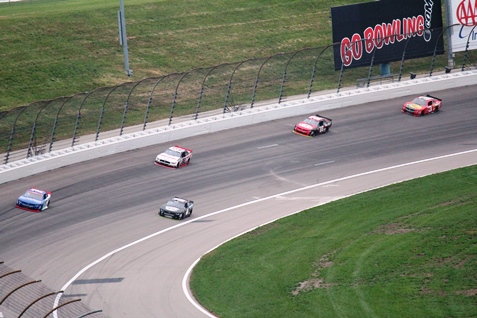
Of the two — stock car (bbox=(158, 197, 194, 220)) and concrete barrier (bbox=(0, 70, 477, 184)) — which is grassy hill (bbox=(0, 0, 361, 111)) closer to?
concrete barrier (bbox=(0, 70, 477, 184))

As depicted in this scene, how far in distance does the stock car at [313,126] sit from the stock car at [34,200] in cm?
1517

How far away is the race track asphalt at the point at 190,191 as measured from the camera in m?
38.3

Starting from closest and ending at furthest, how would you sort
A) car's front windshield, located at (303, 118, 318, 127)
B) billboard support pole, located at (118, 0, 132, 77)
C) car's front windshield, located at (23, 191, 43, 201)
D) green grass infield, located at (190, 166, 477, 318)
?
green grass infield, located at (190, 166, 477, 318) → car's front windshield, located at (23, 191, 43, 201) → car's front windshield, located at (303, 118, 318, 127) → billboard support pole, located at (118, 0, 132, 77)

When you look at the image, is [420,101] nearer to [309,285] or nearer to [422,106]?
[422,106]

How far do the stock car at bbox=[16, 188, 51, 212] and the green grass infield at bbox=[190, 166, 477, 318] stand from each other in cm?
889

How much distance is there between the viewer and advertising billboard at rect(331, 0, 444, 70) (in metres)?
58.9

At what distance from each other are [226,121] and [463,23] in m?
18.5

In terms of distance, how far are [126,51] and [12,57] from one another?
23.9 feet

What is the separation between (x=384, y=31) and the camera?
6062 cm

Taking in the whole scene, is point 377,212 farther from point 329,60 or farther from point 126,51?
point 126,51

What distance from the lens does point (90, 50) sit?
2525 inches

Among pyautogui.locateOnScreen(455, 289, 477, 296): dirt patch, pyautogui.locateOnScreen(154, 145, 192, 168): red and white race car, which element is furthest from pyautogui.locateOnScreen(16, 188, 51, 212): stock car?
pyautogui.locateOnScreen(455, 289, 477, 296): dirt patch

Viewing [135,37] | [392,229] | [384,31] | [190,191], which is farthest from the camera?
[135,37]

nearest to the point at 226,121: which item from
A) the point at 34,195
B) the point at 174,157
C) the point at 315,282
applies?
the point at 174,157
